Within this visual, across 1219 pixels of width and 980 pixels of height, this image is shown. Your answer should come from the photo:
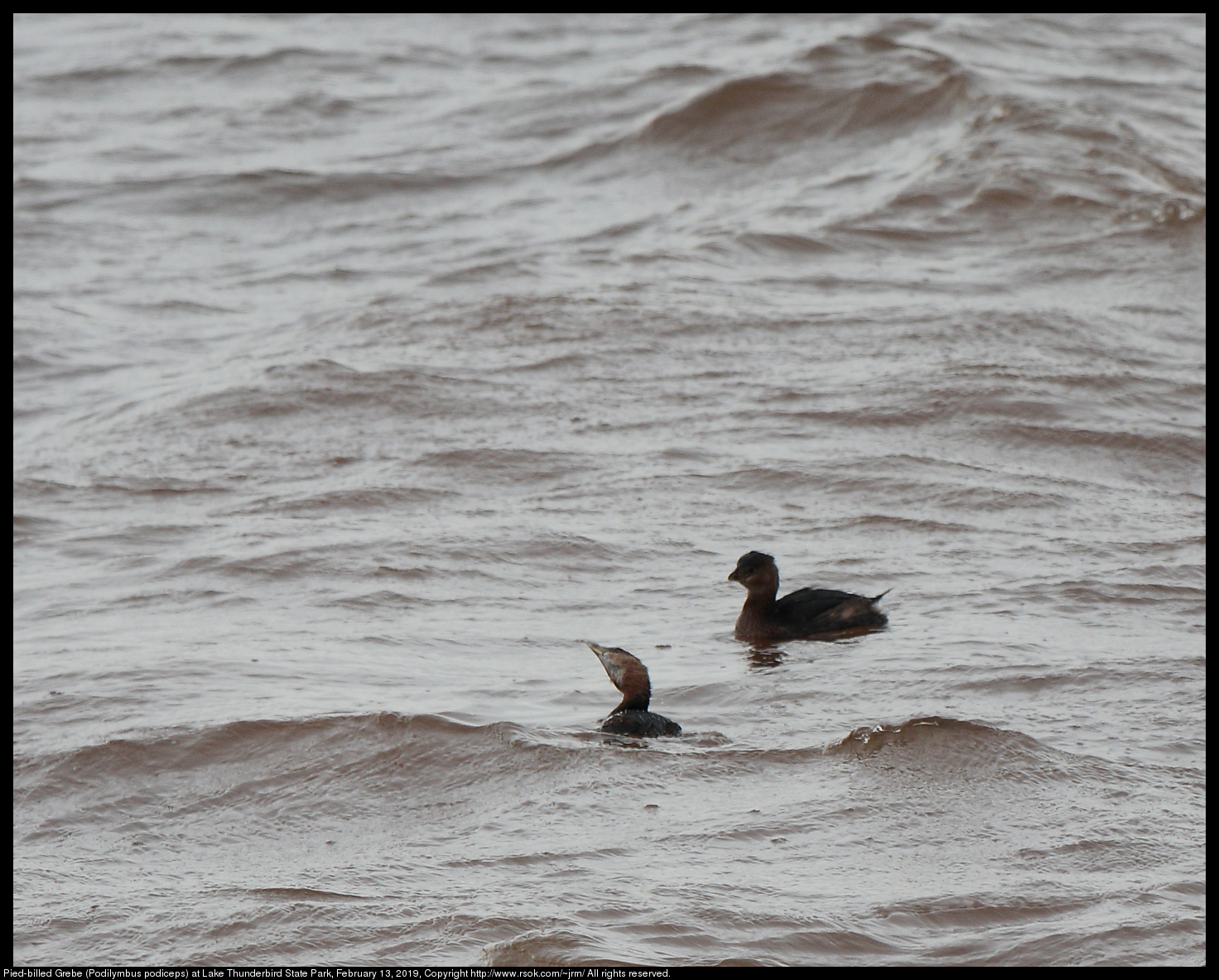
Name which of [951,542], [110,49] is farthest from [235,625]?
[110,49]

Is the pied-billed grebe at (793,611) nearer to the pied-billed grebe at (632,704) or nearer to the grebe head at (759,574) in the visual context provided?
the grebe head at (759,574)

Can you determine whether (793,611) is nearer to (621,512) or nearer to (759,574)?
(759,574)

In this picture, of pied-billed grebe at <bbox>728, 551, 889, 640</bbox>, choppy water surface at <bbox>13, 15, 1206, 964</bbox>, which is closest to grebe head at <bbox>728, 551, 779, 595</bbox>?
pied-billed grebe at <bbox>728, 551, 889, 640</bbox>

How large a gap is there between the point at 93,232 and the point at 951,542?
9.09 meters

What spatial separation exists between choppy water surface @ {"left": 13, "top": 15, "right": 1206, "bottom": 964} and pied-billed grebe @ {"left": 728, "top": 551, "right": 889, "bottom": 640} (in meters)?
0.15

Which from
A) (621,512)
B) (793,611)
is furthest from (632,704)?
(621,512)

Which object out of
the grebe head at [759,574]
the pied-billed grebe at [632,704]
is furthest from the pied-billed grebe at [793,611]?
the pied-billed grebe at [632,704]

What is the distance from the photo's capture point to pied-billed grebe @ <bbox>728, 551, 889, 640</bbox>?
704 centimetres

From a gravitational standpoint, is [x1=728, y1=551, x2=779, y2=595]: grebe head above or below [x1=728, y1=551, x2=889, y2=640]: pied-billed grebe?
above

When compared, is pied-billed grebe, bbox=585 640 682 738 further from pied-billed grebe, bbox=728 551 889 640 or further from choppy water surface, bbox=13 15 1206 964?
pied-billed grebe, bbox=728 551 889 640

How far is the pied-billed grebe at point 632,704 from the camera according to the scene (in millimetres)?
5805

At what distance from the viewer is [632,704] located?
591cm

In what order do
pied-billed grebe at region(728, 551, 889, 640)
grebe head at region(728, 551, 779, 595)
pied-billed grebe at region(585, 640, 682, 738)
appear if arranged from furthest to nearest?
grebe head at region(728, 551, 779, 595) < pied-billed grebe at region(728, 551, 889, 640) < pied-billed grebe at region(585, 640, 682, 738)

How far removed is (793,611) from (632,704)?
136cm
